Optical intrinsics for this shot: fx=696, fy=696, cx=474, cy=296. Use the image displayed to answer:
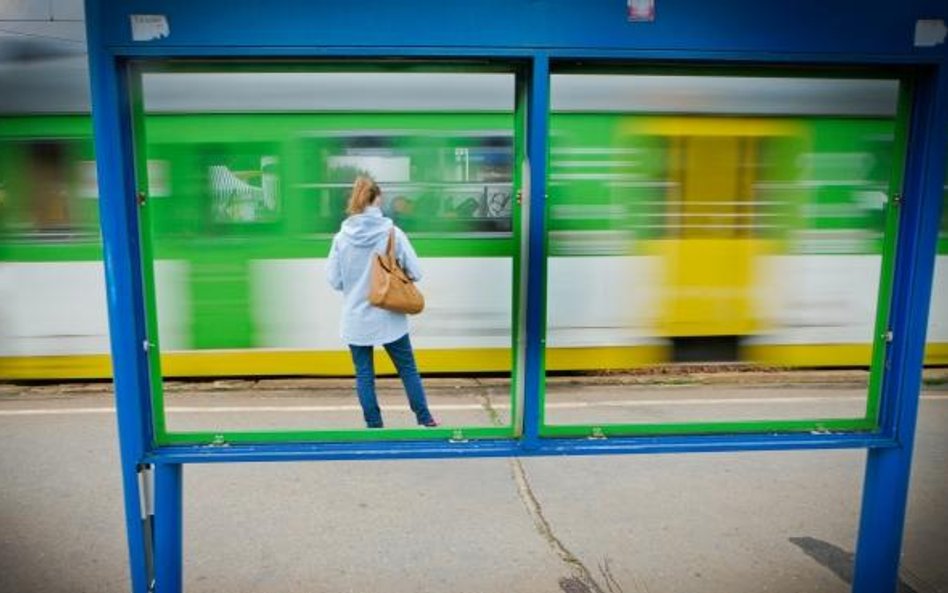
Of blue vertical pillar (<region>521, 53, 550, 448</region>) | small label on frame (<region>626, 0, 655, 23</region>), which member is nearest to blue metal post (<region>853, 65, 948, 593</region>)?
small label on frame (<region>626, 0, 655, 23</region>)

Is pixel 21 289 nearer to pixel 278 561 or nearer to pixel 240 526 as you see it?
pixel 240 526

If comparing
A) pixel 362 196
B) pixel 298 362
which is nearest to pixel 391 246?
pixel 362 196

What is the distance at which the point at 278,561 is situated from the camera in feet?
10.3

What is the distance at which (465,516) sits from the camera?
3.60 metres

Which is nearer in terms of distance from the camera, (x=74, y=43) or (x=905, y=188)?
(x=905, y=188)

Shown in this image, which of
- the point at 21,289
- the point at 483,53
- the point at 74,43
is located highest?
the point at 74,43

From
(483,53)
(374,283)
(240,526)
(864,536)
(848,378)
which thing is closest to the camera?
(483,53)

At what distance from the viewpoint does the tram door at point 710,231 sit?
4191 mm

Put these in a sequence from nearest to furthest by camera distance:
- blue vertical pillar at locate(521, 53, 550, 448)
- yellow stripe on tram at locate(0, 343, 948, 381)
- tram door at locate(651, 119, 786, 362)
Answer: blue vertical pillar at locate(521, 53, 550, 448) < tram door at locate(651, 119, 786, 362) < yellow stripe on tram at locate(0, 343, 948, 381)

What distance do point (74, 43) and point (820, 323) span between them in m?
5.91

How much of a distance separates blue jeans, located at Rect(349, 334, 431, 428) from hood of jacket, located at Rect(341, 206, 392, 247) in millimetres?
533

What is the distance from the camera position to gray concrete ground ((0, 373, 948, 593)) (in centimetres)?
302

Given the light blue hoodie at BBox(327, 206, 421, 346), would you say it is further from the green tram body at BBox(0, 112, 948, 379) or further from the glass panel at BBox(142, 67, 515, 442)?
the glass panel at BBox(142, 67, 515, 442)

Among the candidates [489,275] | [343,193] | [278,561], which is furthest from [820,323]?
[278,561]
